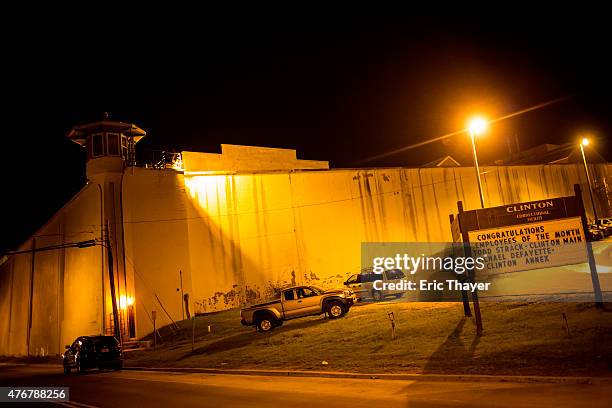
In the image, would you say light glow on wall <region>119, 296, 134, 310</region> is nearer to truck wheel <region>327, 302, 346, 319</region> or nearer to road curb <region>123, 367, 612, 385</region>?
truck wheel <region>327, 302, 346, 319</region>

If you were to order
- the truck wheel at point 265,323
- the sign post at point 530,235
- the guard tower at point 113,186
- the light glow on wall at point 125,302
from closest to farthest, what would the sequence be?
the sign post at point 530,235, the truck wheel at point 265,323, the guard tower at point 113,186, the light glow on wall at point 125,302

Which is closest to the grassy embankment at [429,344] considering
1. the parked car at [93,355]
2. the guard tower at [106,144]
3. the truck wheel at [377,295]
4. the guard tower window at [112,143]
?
the parked car at [93,355]

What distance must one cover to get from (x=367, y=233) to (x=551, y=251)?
23.2 m

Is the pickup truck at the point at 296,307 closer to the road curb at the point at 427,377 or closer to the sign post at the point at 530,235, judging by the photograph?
the road curb at the point at 427,377

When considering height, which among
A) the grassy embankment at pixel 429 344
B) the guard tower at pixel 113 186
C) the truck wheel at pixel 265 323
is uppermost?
the guard tower at pixel 113 186

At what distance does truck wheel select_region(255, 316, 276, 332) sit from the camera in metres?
20.4

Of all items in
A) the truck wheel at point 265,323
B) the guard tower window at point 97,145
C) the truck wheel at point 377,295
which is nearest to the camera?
the truck wheel at point 265,323

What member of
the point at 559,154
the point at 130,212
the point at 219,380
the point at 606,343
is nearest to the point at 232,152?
the point at 130,212

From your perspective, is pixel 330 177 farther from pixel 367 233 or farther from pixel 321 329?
pixel 321 329

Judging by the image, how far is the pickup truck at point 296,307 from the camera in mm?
20281

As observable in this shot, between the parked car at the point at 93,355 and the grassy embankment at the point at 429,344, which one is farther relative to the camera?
the parked car at the point at 93,355

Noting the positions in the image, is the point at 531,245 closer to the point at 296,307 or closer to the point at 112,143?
the point at 296,307

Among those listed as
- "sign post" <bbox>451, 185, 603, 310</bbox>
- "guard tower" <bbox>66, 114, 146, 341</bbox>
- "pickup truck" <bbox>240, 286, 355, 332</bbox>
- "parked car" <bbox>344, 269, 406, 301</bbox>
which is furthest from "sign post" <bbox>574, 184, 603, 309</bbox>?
"guard tower" <bbox>66, 114, 146, 341</bbox>

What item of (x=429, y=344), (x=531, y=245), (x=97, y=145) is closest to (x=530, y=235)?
(x=531, y=245)
